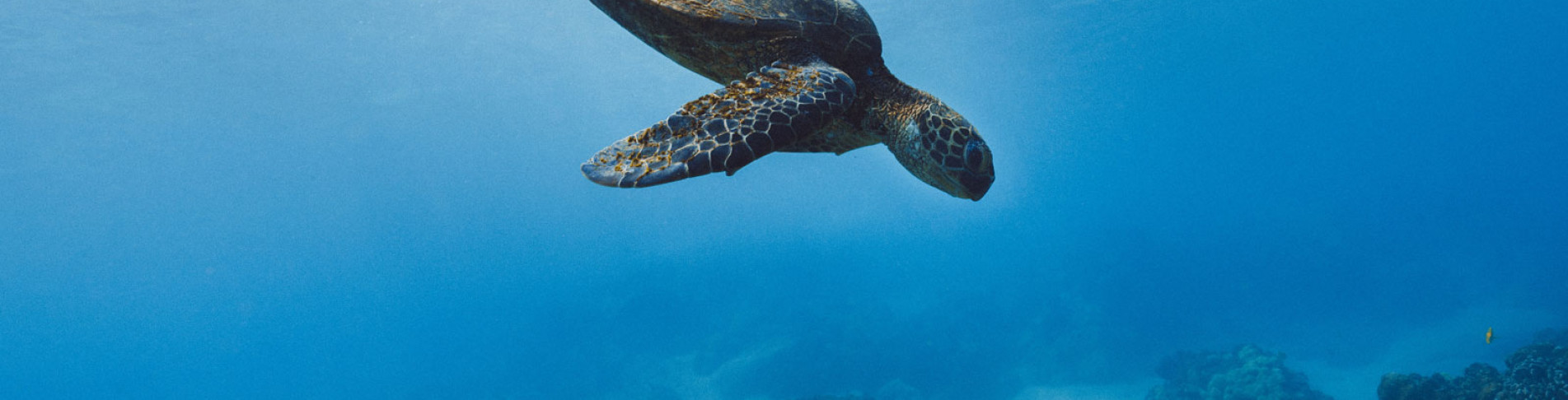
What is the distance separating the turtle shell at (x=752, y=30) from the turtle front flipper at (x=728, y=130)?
36 cm

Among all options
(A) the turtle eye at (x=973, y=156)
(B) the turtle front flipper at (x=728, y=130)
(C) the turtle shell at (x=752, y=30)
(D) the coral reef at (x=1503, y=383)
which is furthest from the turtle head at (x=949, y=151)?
(D) the coral reef at (x=1503, y=383)

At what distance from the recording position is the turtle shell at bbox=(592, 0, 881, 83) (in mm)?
3182

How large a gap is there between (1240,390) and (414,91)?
35.9 m

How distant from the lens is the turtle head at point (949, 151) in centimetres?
289

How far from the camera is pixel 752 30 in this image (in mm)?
3182

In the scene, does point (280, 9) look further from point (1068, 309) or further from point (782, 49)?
point (1068, 309)

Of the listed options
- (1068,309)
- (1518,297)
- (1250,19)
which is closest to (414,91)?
(1068,309)

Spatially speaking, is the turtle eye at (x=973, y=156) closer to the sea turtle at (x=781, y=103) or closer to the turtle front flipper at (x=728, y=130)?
the sea turtle at (x=781, y=103)

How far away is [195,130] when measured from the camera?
36.9 meters

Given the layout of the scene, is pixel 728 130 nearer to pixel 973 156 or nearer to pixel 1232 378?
pixel 973 156

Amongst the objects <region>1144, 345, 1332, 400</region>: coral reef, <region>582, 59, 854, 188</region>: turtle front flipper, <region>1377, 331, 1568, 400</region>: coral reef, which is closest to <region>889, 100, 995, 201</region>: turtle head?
<region>582, 59, 854, 188</region>: turtle front flipper

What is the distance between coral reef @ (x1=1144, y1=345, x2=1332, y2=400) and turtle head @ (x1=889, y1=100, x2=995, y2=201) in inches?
737

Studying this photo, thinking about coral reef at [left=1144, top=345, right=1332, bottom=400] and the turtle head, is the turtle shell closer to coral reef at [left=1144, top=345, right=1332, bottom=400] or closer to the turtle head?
the turtle head

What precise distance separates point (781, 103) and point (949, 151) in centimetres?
83
